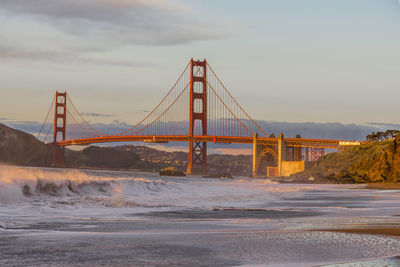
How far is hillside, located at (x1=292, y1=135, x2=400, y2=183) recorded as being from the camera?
5500 cm

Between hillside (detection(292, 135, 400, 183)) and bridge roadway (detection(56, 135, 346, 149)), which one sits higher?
bridge roadway (detection(56, 135, 346, 149))

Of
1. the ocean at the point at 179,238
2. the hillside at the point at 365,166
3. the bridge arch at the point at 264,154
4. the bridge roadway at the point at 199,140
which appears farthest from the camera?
the bridge arch at the point at 264,154

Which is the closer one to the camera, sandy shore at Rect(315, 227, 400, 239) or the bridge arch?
sandy shore at Rect(315, 227, 400, 239)

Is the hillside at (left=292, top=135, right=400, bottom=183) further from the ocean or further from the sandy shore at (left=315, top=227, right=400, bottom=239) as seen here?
the sandy shore at (left=315, top=227, right=400, bottom=239)

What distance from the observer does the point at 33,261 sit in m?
6.67

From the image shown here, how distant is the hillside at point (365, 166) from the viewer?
5500 centimetres

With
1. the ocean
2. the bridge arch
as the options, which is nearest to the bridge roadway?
the bridge arch

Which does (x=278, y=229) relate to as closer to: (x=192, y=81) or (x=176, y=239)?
(x=176, y=239)

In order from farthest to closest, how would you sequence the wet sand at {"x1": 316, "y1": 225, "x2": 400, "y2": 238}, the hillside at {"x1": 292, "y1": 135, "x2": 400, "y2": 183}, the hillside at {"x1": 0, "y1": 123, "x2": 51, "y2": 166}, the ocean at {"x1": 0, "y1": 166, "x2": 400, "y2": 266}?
the hillside at {"x1": 0, "y1": 123, "x2": 51, "y2": 166} → the hillside at {"x1": 292, "y1": 135, "x2": 400, "y2": 183} → the wet sand at {"x1": 316, "y1": 225, "x2": 400, "y2": 238} → the ocean at {"x1": 0, "y1": 166, "x2": 400, "y2": 266}

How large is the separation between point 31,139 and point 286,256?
147153 mm

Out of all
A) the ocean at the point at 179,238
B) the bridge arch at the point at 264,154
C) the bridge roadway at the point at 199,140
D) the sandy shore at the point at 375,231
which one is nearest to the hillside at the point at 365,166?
the bridge roadway at the point at 199,140

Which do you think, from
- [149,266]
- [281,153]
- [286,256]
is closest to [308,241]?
[286,256]

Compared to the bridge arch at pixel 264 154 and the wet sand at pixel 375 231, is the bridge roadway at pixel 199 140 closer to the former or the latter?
the bridge arch at pixel 264 154

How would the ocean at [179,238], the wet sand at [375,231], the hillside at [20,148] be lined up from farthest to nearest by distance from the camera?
the hillside at [20,148] → the wet sand at [375,231] → the ocean at [179,238]
